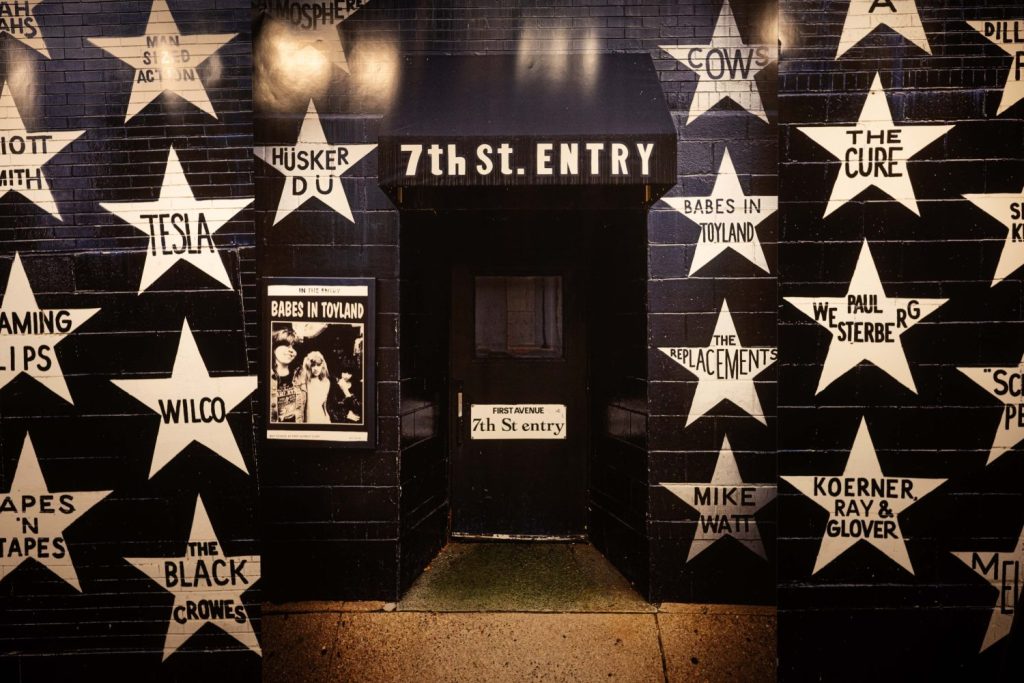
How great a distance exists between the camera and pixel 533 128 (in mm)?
3070

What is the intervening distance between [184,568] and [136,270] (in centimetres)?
175

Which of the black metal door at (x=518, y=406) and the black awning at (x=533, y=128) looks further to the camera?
the black metal door at (x=518, y=406)

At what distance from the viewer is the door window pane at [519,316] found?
4.46m

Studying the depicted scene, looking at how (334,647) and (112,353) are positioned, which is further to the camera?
(334,647)

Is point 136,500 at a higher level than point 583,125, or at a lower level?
lower

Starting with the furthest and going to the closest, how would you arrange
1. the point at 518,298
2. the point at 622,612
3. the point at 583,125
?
the point at 518,298
the point at 622,612
the point at 583,125

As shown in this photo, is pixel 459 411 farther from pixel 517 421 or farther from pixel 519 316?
pixel 519 316

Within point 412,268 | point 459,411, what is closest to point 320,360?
point 412,268

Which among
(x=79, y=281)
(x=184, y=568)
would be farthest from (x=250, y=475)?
(x=79, y=281)

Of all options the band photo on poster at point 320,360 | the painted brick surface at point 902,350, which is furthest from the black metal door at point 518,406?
the painted brick surface at point 902,350

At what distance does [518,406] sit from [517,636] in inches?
68.2

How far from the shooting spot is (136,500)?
3.09 m

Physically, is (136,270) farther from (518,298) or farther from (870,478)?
(870,478)

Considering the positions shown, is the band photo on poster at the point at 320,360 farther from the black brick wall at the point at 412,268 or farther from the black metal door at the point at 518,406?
the black metal door at the point at 518,406
